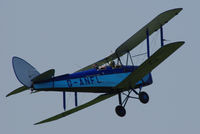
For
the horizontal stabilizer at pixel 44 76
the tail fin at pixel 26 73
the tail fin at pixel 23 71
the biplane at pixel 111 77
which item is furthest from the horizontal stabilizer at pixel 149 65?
the tail fin at pixel 23 71

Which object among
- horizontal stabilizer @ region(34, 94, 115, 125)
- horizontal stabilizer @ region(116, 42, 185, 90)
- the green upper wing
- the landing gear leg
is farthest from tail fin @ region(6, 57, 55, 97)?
the landing gear leg

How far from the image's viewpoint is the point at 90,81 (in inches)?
629

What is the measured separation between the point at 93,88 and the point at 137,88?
5.99 feet

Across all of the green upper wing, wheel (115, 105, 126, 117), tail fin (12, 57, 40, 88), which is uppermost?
the green upper wing

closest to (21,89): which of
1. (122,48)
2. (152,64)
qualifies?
(122,48)

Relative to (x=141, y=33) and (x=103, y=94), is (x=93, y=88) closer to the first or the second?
(x=103, y=94)

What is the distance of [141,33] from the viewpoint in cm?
1689

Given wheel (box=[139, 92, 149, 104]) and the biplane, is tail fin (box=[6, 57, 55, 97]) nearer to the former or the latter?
the biplane

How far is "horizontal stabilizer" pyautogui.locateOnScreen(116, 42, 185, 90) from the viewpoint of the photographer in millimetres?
14344

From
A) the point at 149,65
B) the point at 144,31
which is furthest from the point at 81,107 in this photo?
the point at 144,31

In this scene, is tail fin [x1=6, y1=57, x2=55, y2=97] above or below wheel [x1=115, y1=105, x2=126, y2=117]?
above

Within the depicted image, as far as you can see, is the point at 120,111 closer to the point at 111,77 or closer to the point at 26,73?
the point at 111,77

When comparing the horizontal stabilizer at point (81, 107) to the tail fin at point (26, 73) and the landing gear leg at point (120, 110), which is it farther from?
the tail fin at point (26, 73)

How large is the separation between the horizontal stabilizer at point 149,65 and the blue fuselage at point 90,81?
1.33 feet
